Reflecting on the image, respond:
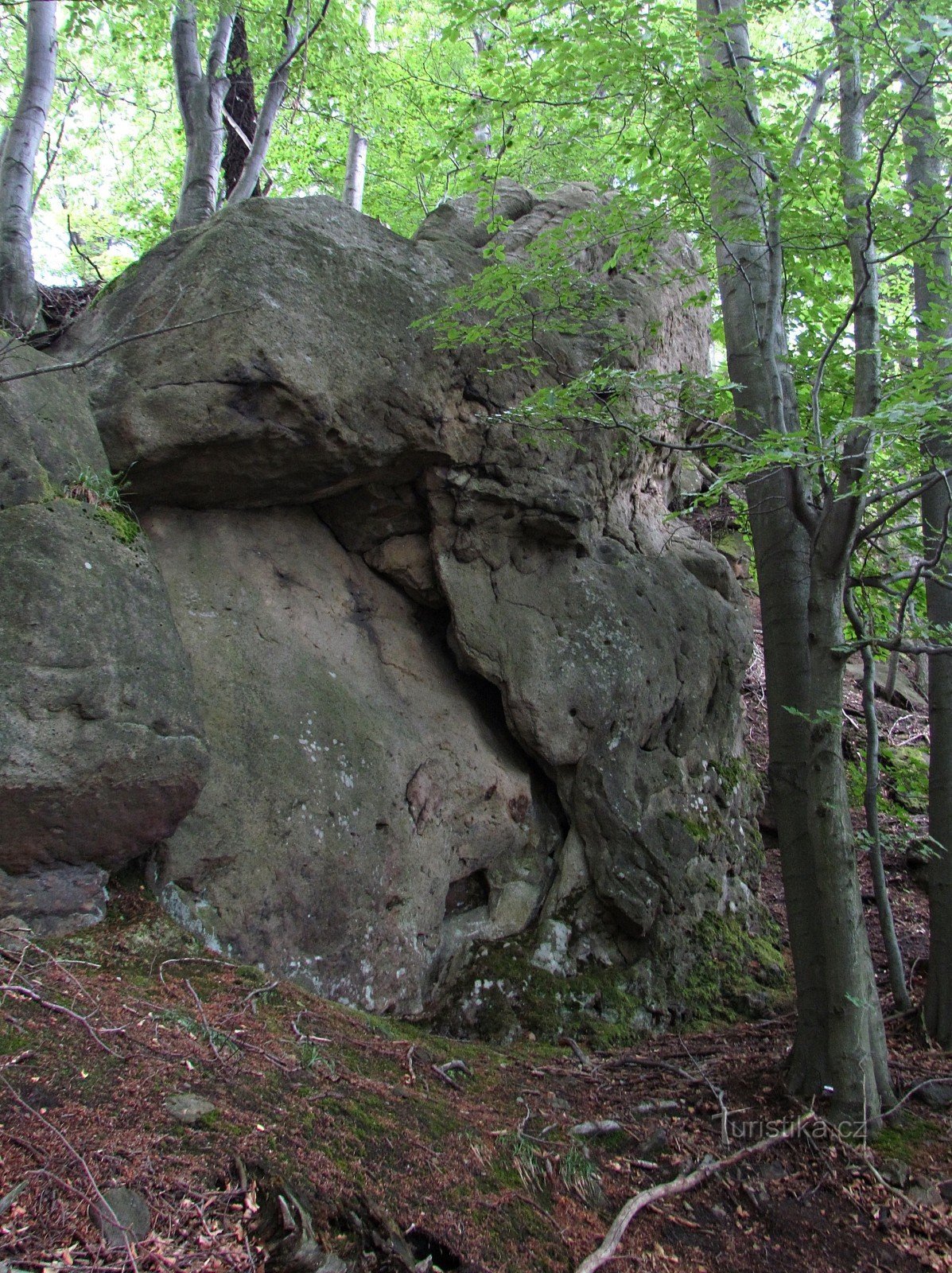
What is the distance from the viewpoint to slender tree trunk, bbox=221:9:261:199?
10109 mm

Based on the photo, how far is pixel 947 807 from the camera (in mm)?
6340

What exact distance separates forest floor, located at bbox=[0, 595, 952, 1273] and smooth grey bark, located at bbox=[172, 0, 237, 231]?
22.4 ft

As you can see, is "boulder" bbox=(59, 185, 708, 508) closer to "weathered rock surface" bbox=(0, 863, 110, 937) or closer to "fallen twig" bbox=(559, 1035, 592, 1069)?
"weathered rock surface" bbox=(0, 863, 110, 937)

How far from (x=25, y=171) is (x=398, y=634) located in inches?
194

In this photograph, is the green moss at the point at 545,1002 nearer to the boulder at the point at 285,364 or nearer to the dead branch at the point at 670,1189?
the dead branch at the point at 670,1189

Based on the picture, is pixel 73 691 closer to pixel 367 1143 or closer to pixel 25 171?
pixel 367 1143

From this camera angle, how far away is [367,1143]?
344 cm

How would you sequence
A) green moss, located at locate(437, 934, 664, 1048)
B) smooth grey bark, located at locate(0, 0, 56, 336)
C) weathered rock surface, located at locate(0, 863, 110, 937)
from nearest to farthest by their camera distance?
weathered rock surface, located at locate(0, 863, 110, 937)
green moss, located at locate(437, 934, 664, 1048)
smooth grey bark, located at locate(0, 0, 56, 336)

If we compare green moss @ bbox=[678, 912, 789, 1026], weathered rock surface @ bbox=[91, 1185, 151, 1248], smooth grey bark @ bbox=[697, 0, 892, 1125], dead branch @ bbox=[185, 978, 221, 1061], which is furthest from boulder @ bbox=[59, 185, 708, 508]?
green moss @ bbox=[678, 912, 789, 1026]

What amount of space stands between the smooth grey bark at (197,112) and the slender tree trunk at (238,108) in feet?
4.46

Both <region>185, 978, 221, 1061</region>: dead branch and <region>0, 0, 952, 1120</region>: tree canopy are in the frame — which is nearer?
<region>185, 978, 221, 1061</region>: dead branch

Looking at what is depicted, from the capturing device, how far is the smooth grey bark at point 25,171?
658 centimetres

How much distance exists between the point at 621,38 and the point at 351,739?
17.9 ft

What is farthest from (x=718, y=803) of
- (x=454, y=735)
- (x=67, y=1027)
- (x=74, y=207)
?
(x=74, y=207)
